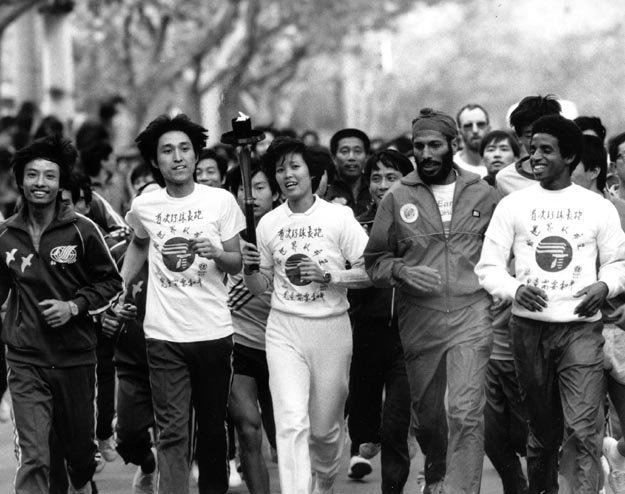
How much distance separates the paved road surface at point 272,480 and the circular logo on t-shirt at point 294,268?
1.99 meters

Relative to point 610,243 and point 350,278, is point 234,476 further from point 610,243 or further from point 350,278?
point 610,243

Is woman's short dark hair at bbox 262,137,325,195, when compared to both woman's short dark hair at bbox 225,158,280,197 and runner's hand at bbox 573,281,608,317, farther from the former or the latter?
runner's hand at bbox 573,281,608,317

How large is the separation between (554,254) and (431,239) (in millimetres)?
769

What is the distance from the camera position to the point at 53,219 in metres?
8.90

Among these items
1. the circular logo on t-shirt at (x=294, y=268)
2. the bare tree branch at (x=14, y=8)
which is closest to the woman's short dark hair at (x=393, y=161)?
the circular logo on t-shirt at (x=294, y=268)

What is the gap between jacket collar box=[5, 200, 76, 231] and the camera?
29.0ft

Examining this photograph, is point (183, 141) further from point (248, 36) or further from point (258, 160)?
point (248, 36)

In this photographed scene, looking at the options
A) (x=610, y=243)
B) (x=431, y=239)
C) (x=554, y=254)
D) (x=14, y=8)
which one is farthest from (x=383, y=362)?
(x=14, y=8)

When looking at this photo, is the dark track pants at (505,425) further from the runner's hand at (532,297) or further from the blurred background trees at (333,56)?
the blurred background trees at (333,56)

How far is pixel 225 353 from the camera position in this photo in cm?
902

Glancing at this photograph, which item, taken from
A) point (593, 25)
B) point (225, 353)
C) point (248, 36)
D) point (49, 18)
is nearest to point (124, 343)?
point (225, 353)

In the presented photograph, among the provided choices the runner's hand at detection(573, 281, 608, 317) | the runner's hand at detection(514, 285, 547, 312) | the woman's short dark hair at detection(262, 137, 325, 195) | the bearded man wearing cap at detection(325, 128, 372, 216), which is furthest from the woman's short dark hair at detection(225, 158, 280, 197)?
the runner's hand at detection(573, 281, 608, 317)

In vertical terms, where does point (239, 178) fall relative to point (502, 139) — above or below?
below

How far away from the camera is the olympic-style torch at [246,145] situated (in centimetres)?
891
